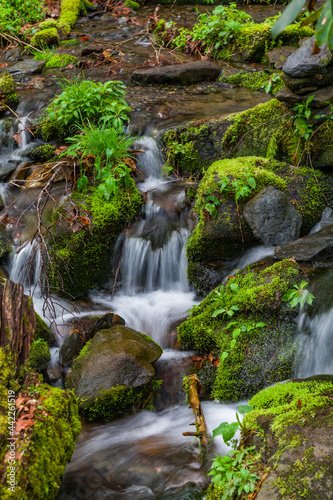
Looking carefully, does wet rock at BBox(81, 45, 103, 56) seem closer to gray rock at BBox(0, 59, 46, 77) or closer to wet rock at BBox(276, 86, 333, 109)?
gray rock at BBox(0, 59, 46, 77)

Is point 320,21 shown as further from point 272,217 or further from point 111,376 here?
point 272,217

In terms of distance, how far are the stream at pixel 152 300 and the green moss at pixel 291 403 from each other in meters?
0.54

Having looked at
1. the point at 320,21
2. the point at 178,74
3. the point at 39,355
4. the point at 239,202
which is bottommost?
the point at 39,355

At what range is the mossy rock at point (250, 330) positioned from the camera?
160 inches

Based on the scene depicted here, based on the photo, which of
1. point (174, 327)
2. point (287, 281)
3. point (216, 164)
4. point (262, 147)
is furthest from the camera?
point (262, 147)

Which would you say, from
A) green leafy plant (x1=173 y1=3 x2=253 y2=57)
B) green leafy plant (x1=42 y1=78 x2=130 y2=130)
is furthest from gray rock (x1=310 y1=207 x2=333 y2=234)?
green leafy plant (x1=173 y1=3 x2=253 y2=57)

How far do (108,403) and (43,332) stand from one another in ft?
4.18

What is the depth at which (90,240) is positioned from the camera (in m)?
5.61

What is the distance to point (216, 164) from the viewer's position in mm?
5746

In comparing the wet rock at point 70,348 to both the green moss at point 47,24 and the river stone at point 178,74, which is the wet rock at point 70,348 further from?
the green moss at point 47,24

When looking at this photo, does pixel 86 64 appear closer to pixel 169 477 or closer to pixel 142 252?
pixel 142 252

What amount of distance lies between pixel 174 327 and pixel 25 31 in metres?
9.83

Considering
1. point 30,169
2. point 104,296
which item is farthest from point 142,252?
point 30,169

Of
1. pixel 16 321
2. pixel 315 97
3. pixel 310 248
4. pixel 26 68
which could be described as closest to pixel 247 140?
pixel 315 97
